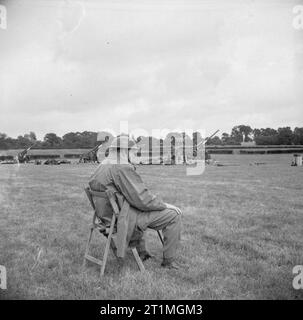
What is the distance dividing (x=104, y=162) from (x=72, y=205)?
5.36 meters

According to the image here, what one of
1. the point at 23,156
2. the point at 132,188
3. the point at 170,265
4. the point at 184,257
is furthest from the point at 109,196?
the point at 23,156

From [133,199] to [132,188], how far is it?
13 cm

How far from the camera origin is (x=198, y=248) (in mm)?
5484

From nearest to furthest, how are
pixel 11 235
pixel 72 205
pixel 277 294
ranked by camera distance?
pixel 277 294, pixel 11 235, pixel 72 205

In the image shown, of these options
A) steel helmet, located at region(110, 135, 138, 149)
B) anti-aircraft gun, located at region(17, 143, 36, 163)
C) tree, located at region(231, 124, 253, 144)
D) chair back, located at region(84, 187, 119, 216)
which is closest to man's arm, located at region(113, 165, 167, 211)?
chair back, located at region(84, 187, 119, 216)

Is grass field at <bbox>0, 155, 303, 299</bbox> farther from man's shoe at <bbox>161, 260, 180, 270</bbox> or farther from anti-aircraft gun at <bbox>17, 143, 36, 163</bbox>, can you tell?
anti-aircraft gun at <bbox>17, 143, 36, 163</bbox>

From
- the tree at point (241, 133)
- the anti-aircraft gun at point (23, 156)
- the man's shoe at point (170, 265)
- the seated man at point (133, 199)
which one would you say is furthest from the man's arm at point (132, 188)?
the tree at point (241, 133)

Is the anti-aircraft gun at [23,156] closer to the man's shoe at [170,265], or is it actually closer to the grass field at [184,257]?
the grass field at [184,257]

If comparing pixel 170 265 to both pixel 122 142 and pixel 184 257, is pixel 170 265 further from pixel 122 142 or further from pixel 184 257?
pixel 122 142

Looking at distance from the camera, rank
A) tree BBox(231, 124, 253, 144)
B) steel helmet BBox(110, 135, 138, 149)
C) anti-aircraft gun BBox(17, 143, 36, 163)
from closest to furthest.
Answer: steel helmet BBox(110, 135, 138, 149)
anti-aircraft gun BBox(17, 143, 36, 163)
tree BBox(231, 124, 253, 144)

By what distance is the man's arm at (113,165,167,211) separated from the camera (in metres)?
4.44
